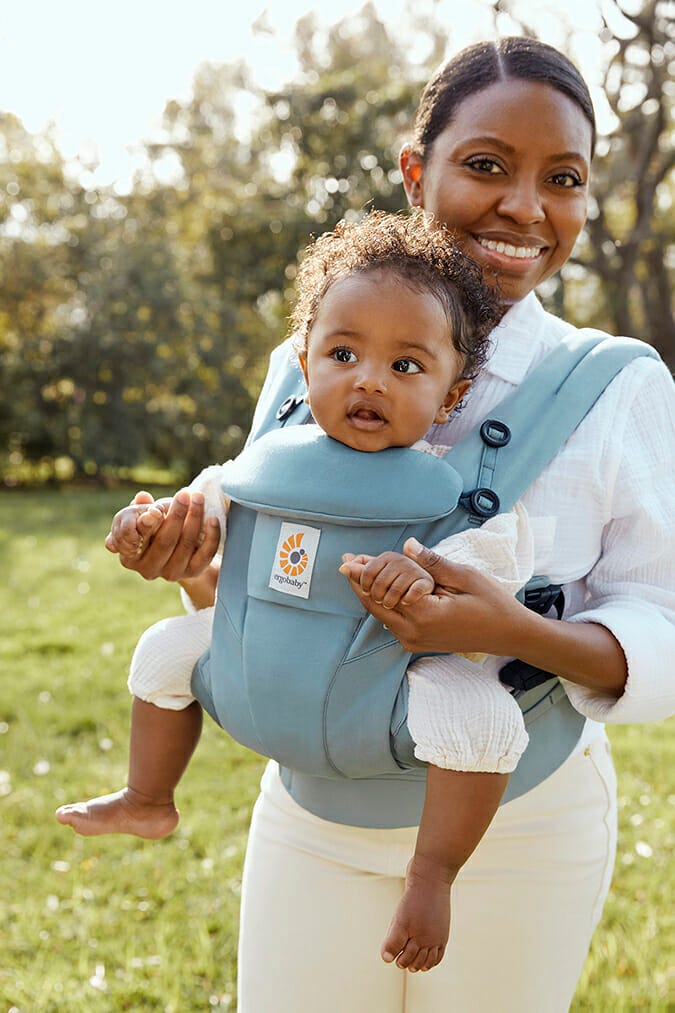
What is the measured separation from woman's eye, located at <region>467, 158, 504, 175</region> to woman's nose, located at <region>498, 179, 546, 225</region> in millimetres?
38

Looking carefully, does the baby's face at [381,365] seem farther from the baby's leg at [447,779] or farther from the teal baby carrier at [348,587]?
the baby's leg at [447,779]

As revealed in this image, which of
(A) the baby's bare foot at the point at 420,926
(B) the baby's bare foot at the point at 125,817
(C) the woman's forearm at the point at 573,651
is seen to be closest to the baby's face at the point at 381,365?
(C) the woman's forearm at the point at 573,651

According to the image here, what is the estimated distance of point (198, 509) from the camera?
5.86ft

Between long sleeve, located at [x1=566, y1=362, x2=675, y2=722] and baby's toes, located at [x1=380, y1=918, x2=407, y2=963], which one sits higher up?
long sleeve, located at [x1=566, y1=362, x2=675, y2=722]

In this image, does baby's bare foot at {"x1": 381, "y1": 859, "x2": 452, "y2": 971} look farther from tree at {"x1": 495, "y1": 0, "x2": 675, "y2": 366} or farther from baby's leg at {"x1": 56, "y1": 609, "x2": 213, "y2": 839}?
tree at {"x1": 495, "y1": 0, "x2": 675, "y2": 366}

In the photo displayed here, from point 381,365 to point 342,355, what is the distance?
0.08m

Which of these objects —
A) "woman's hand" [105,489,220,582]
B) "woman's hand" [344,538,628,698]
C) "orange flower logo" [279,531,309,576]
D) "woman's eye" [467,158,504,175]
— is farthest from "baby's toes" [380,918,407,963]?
"woman's eye" [467,158,504,175]

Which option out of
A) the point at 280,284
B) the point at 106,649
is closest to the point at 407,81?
the point at 280,284

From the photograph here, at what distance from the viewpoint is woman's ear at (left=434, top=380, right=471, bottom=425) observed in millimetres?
1745

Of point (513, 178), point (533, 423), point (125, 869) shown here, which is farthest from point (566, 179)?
point (125, 869)

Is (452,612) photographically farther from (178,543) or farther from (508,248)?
(508,248)

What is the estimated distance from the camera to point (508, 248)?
72.8 inches

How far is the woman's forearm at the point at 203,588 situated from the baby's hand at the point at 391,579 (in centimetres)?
62

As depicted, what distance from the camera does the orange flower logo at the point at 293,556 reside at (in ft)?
5.28
